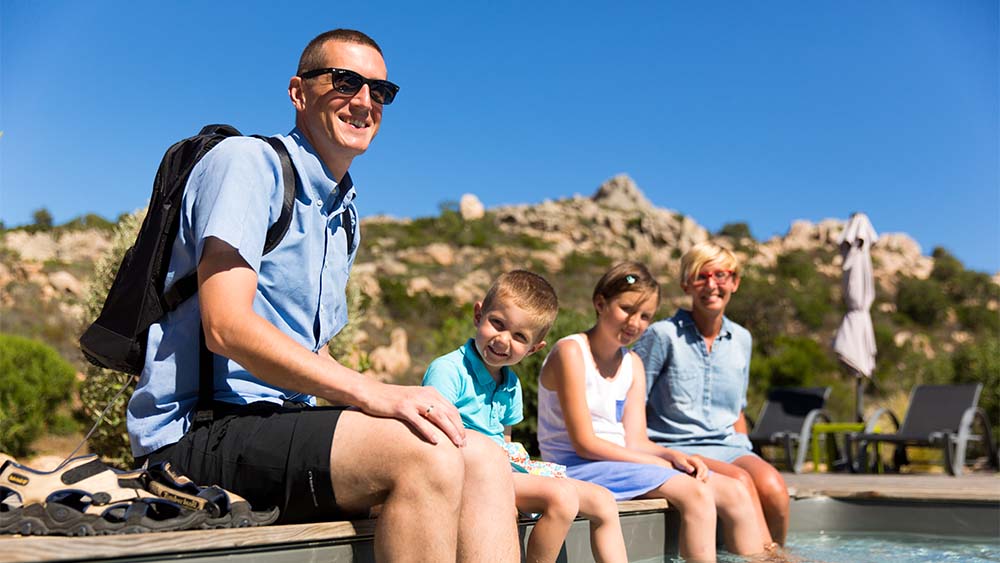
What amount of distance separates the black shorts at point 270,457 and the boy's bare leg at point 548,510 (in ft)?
2.43

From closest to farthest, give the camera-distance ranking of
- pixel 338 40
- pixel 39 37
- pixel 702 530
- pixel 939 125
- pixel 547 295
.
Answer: pixel 338 40
pixel 547 295
pixel 702 530
pixel 39 37
pixel 939 125

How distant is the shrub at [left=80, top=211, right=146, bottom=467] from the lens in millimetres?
5711

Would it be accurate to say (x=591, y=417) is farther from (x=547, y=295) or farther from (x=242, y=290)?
(x=242, y=290)

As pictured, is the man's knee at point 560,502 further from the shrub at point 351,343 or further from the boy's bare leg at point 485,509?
the shrub at point 351,343

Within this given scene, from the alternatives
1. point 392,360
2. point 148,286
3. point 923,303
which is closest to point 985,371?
point 392,360

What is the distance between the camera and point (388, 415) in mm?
1848

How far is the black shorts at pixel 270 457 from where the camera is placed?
186cm

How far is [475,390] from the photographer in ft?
9.52

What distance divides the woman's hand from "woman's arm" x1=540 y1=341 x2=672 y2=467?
0.28ft

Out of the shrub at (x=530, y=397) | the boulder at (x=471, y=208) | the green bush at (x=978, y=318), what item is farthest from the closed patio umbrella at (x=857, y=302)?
the boulder at (x=471, y=208)

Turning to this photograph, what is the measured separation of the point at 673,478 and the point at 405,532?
184 centimetres

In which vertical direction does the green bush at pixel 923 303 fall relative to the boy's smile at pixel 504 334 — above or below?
above

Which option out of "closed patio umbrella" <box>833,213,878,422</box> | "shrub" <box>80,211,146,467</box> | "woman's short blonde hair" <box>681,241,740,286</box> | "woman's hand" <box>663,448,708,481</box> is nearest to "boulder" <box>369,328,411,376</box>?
"closed patio umbrella" <box>833,213,878,422</box>

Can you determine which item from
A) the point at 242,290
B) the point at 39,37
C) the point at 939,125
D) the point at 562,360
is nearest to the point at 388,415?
the point at 242,290
